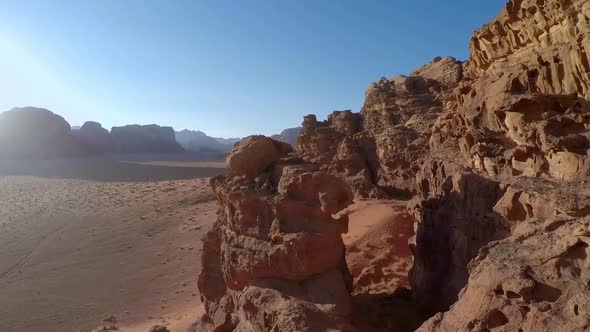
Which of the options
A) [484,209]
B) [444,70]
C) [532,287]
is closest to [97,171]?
[444,70]

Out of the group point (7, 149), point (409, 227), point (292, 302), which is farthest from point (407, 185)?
point (7, 149)

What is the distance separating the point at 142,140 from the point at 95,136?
333 inches

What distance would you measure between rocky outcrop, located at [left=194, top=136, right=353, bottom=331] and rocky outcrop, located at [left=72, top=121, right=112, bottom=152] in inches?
2710

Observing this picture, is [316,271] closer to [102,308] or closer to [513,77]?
[513,77]

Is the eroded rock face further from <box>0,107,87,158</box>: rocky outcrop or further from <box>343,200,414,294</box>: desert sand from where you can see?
<box>0,107,87,158</box>: rocky outcrop

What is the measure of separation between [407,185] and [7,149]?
192 ft

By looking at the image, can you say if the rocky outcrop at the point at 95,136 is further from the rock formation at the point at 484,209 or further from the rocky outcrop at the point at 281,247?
the rock formation at the point at 484,209

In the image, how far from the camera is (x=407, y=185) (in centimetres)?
2188

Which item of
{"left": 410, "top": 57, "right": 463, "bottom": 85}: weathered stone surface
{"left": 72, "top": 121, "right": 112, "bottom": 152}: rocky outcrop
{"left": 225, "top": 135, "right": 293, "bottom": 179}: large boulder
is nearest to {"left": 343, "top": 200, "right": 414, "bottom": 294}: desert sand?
{"left": 225, "top": 135, "right": 293, "bottom": 179}: large boulder

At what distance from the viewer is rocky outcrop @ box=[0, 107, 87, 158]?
190 feet

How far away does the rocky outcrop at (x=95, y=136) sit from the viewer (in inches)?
2843

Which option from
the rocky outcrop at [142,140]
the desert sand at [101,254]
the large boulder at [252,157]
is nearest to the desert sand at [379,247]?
the large boulder at [252,157]

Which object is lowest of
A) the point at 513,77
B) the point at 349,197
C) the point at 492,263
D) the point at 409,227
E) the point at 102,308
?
the point at 102,308

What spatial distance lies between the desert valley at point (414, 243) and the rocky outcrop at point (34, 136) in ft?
144
